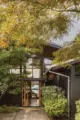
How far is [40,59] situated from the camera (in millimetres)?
22328

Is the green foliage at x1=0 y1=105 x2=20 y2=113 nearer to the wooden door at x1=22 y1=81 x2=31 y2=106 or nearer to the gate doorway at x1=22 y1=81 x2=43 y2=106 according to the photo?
the wooden door at x1=22 y1=81 x2=31 y2=106

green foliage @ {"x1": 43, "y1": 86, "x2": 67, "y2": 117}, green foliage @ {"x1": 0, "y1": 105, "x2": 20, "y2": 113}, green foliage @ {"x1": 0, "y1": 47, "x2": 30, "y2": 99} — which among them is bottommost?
green foliage @ {"x1": 0, "y1": 105, "x2": 20, "y2": 113}

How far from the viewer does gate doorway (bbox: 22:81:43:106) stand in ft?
71.9

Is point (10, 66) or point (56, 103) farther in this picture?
point (10, 66)

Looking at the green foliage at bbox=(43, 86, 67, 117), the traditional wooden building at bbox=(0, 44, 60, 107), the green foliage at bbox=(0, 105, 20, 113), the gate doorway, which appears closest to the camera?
the green foliage at bbox=(43, 86, 67, 117)

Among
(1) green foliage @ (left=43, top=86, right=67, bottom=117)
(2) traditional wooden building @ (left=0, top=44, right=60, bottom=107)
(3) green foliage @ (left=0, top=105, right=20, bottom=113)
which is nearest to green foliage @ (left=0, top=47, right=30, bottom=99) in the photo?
(3) green foliage @ (left=0, top=105, right=20, bottom=113)

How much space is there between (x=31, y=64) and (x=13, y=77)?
8.17 feet

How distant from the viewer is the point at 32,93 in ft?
73.3

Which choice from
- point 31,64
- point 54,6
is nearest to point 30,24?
point 54,6

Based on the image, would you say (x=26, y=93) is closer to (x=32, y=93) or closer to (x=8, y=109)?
(x=32, y=93)

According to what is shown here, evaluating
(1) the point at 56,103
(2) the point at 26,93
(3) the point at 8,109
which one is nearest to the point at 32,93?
(2) the point at 26,93

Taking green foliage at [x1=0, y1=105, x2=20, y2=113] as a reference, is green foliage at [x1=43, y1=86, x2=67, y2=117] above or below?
above

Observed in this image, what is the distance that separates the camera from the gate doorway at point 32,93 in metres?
21.9

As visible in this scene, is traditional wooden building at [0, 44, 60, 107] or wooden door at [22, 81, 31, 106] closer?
traditional wooden building at [0, 44, 60, 107]
